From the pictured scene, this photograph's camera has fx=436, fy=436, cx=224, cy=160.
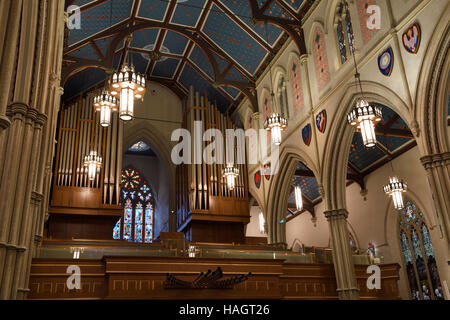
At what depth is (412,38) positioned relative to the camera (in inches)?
400

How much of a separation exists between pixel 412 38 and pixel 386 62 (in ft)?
3.33

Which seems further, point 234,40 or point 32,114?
point 234,40

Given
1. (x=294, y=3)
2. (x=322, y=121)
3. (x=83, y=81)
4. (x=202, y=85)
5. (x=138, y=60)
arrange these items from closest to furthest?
(x=322, y=121) → (x=294, y=3) → (x=83, y=81) → (x=138, y=60) → (x=202, y=85)

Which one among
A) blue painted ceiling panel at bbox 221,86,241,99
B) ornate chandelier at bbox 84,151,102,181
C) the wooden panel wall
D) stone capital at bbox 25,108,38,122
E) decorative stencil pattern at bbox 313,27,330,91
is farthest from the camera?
blue painted ceiling panel at bbox 221,86,241,99

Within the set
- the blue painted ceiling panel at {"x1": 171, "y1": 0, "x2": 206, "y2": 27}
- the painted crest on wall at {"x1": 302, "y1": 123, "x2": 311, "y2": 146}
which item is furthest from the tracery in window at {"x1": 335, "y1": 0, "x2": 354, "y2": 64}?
the blue painted ceiling panel at {"x1": 171, "y1": 0, "x2": 206, "y2": 27}

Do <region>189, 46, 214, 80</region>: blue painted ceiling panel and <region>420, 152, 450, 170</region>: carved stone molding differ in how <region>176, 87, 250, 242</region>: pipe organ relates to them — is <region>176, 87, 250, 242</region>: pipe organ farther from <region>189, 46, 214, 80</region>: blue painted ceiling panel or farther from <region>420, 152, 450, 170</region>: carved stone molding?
<region>420, 152, 450, 170</region>: carved stone molding

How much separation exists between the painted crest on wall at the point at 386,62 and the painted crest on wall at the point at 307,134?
12.6ft

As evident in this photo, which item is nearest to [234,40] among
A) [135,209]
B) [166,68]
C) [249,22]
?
[249,22]

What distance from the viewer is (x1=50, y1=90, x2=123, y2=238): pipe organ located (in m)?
16.9

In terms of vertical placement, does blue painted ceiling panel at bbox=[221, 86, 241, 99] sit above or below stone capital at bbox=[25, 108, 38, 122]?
above

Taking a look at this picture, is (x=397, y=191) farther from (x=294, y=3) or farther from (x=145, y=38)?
(x=145, y=38)

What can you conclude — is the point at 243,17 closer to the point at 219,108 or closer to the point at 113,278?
the point at 219,108

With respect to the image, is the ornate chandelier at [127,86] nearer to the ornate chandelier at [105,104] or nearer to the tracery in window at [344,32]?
the ornate chandelier at [105,104]

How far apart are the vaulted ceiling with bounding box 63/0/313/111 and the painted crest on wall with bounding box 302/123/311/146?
9.30ft
